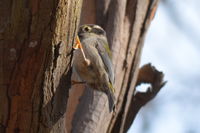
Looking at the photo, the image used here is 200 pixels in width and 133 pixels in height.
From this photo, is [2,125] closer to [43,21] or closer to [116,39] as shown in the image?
[43,21]

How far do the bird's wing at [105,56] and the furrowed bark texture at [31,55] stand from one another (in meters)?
1.37

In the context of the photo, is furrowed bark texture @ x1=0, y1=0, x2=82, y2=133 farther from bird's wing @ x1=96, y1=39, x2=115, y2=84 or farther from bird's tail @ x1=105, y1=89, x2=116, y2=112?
bird's wing @ x1=96, y1=39, x2=115, y2=84

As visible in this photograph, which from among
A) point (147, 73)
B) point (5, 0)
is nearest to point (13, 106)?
point (5, 0)

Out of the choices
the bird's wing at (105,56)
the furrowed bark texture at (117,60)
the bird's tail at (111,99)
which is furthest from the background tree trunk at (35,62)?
the furrowed bark texture at (117,60)

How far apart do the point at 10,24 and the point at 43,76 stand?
0.88ft

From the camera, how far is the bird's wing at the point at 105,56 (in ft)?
12.2

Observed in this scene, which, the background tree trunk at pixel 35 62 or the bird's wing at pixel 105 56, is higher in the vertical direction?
the background tree trunk at pixel 35 62

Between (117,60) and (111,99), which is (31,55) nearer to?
(111,99)

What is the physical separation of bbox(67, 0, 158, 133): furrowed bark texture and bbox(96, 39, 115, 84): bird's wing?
23cm

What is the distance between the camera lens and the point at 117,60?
4184 mm

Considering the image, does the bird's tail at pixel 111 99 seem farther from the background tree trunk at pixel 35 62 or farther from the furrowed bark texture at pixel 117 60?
the background tree trunk at pixel 35 62

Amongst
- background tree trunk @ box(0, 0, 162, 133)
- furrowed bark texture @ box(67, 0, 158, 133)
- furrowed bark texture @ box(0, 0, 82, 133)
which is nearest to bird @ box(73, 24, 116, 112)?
furrowed bark texture @ box(67, 0, 158, 133)

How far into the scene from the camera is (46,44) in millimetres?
2219

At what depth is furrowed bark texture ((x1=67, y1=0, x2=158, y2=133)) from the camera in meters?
3.94
